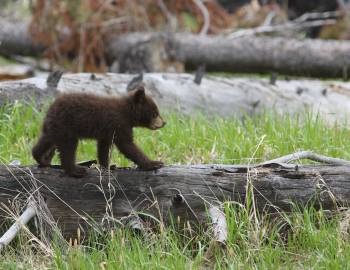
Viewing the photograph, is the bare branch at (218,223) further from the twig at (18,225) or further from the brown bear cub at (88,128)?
the twig at (18,225)

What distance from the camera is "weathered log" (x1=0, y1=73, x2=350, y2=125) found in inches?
296

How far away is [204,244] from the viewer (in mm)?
4582

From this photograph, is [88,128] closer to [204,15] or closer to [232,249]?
[232,249]

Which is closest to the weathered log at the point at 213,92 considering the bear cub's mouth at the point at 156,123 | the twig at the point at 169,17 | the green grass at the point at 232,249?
the green grass at the point at 232,249

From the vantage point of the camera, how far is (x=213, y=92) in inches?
332

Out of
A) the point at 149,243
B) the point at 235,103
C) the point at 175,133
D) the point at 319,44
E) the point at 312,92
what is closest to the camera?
the point at 149,243

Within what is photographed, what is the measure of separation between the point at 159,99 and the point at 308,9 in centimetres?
1049

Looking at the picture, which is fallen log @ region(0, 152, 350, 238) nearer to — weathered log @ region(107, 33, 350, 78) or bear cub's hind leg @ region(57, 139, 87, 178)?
bear cub's hind leg @ region(57, 139, 87, 178)

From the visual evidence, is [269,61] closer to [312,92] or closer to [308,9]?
[312,92]

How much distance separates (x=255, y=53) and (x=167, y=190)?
23.6 ft

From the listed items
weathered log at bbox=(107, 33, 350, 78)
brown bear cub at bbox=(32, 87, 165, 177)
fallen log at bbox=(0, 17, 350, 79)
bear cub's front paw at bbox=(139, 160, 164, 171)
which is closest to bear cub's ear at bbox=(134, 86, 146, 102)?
brown bear cub at bbox=(32, 87, 165, 177)

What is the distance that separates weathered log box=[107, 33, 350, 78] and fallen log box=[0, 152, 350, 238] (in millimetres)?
6860

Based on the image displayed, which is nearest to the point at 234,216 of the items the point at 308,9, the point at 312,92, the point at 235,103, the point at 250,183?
the point at 250,183

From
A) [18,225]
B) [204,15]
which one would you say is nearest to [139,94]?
[18,225]
